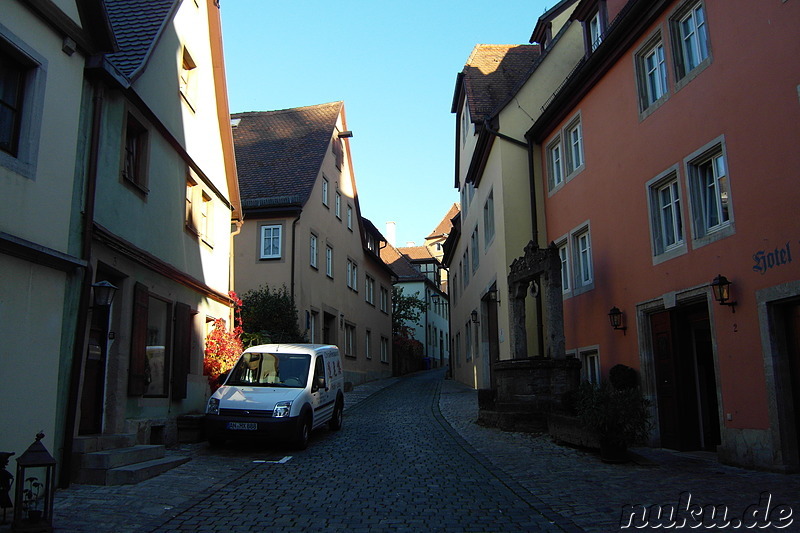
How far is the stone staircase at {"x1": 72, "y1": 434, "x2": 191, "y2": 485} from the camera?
28.6 feet

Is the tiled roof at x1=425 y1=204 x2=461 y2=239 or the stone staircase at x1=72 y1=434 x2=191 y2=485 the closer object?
the stone staircase at x1=72 y1=434 x2=191 y2=485

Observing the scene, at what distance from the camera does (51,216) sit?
28.0 ft

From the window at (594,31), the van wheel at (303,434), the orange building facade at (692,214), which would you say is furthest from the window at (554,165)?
the van wheel at (303,434)

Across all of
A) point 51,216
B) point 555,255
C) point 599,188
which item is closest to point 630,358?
point 555,255

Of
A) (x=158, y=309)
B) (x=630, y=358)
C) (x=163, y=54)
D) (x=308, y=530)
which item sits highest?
(x=163, y=54)

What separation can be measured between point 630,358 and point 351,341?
18.6 m

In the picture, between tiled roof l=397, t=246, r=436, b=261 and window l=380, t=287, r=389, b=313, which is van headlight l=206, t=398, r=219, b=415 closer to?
window l=380, t=287, r=389, b=313

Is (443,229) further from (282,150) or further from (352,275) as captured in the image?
(282,150)

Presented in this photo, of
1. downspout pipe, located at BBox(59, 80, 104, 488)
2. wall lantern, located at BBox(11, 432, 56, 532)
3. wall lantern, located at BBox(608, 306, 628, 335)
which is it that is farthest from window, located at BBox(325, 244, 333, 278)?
wall lantern, located at BBox(11, 432, 56, 532)

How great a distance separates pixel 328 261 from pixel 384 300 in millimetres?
12372

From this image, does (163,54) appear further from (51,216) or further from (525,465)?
(525,465)

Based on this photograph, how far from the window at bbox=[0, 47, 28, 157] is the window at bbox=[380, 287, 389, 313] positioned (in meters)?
30.5

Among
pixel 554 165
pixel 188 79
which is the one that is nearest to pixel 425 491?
pixel 188 79

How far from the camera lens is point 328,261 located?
90.0 feet
